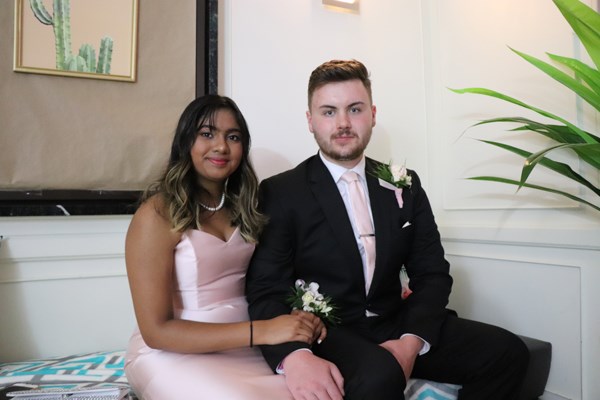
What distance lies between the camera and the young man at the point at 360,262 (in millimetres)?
1662

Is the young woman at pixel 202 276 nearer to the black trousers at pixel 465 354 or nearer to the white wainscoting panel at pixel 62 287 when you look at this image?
the black trousers at pixel 465 354

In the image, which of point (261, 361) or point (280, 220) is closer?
point (261, 361)

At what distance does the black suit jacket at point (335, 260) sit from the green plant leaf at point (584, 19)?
877 mm

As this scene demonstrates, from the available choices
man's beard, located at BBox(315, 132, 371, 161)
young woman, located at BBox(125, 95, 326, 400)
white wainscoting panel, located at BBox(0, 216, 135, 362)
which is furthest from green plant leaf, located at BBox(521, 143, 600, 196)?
white wainscoting panel, located at BBox(0, 216, 135, 362)

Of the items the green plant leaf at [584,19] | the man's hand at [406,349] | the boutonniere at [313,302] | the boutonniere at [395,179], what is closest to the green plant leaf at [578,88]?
the green plant leaf at [584,19]

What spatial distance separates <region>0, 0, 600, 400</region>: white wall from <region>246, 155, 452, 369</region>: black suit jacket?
660 millimetres

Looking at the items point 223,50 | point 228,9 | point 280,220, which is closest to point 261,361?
point 280,220

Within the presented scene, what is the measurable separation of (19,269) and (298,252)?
134cm

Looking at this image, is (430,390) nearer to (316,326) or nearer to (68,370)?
(316,326)

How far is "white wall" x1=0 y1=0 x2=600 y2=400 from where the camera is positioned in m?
2.04

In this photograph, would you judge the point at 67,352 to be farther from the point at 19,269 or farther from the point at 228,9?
the point at 228,9

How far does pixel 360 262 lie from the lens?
5.76 ft

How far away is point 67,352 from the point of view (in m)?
2.13

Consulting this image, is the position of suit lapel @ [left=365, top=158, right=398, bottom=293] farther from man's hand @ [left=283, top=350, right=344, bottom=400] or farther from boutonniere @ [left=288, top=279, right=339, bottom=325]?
man's hand @ [left=283, top=350, right=344, bottom=400]
